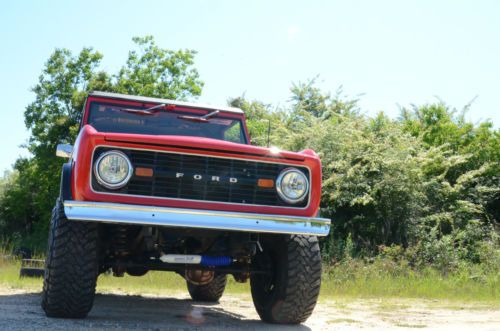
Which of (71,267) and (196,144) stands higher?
(196,144)

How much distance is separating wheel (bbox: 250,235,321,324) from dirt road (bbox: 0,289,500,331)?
0.14 metres

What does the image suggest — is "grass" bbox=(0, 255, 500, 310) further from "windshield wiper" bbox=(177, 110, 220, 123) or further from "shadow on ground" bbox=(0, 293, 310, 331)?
A: "windshield wiper" bbox=(177, 110, 220, 123)

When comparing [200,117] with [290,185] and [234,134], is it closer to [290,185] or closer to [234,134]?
[234,134]

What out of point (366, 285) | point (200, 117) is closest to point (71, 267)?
point (200, 117)

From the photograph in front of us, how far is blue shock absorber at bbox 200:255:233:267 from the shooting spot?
19.6 ft

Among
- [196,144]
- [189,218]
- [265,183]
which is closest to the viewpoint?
[189,218]

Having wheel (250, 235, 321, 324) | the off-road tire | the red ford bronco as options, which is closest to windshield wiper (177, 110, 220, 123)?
the red ford bronco

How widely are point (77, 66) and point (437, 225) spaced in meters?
26.0

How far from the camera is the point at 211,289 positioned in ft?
29.4

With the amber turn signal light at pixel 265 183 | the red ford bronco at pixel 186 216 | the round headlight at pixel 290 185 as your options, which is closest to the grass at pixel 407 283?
the red ford bronco at pixel 186 216

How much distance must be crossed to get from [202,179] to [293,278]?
1140 millimetres

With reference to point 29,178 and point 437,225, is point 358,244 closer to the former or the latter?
point 437,225

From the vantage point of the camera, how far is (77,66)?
37.5m

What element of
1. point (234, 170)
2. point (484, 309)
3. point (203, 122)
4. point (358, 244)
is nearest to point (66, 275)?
point (234, 170)
